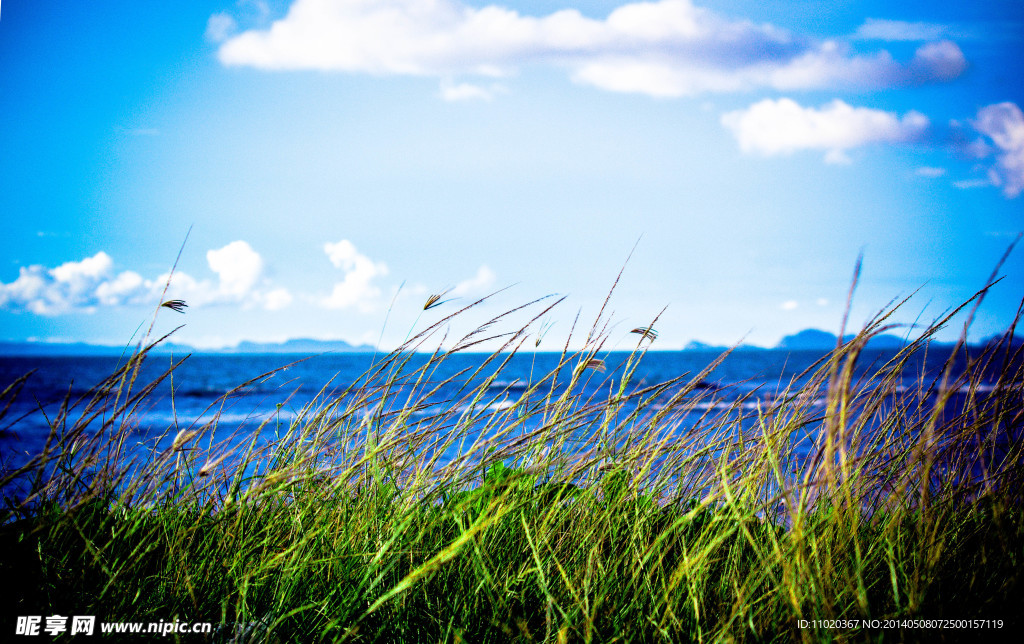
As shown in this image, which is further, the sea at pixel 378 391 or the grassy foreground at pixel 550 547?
the sea at pixel 378 391

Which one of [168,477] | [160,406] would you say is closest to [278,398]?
[160,406]

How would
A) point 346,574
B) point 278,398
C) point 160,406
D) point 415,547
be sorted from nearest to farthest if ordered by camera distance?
point 346,574
point 415,547
point 160,406
point 278,398

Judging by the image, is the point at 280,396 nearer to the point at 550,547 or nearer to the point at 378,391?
the point at 378,391

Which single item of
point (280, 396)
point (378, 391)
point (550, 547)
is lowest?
point (280, 396)

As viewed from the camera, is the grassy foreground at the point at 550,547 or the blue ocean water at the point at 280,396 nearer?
the grassy foreground at the point at 550,547

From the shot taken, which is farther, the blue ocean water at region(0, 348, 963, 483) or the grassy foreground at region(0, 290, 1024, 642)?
the blue ocean water at region(0, 348, 963, 483)

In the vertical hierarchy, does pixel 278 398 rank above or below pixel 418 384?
below

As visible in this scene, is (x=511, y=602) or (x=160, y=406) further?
(x=160, y=406)

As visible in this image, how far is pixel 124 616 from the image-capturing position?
1.36m

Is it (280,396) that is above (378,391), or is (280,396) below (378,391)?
below

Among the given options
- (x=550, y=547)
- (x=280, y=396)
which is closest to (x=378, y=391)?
(x=550, y=547)

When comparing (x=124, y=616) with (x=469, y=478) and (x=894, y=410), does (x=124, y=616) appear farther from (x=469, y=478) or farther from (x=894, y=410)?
(x=894, y=410)

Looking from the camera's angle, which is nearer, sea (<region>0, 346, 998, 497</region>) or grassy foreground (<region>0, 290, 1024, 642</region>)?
grassy foreground (<region>0, 290, 1024, 642</region>)

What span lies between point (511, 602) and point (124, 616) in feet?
2.86
